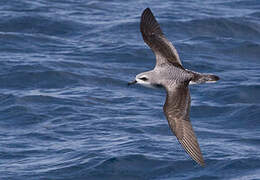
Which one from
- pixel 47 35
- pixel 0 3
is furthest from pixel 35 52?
pixel 0 3

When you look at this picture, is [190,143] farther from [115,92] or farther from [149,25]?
[115,92]

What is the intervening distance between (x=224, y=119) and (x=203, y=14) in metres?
6.50

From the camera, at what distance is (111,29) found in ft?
63.4

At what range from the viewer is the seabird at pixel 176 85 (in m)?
10.8

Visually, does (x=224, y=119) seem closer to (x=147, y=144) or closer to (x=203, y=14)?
(x=147, y=144)

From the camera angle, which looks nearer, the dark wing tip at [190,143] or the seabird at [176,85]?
the dark wing tip at [190,143]

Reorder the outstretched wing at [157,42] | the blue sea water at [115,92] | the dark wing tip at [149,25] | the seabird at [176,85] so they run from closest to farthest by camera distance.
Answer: the seabird at [176,85] < the outstretched wing at [157,42] < the blue sea water at [115,92] < the dark wing tip at [149,25]

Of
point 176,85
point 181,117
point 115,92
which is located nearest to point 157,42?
point 176,85

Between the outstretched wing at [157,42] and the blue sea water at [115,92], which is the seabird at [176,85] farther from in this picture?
the blue sea water at [115,92]

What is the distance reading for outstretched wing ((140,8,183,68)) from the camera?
480 inches

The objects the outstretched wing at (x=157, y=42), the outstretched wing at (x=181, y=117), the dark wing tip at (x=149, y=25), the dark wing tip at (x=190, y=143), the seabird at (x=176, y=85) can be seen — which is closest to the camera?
the dark wing tip at (x=190, y=143)

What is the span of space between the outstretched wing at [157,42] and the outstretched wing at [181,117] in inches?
35.8

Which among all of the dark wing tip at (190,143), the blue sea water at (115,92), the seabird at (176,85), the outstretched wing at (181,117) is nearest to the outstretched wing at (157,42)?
the seabird at (176,85)

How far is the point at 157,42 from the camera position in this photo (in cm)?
1256
